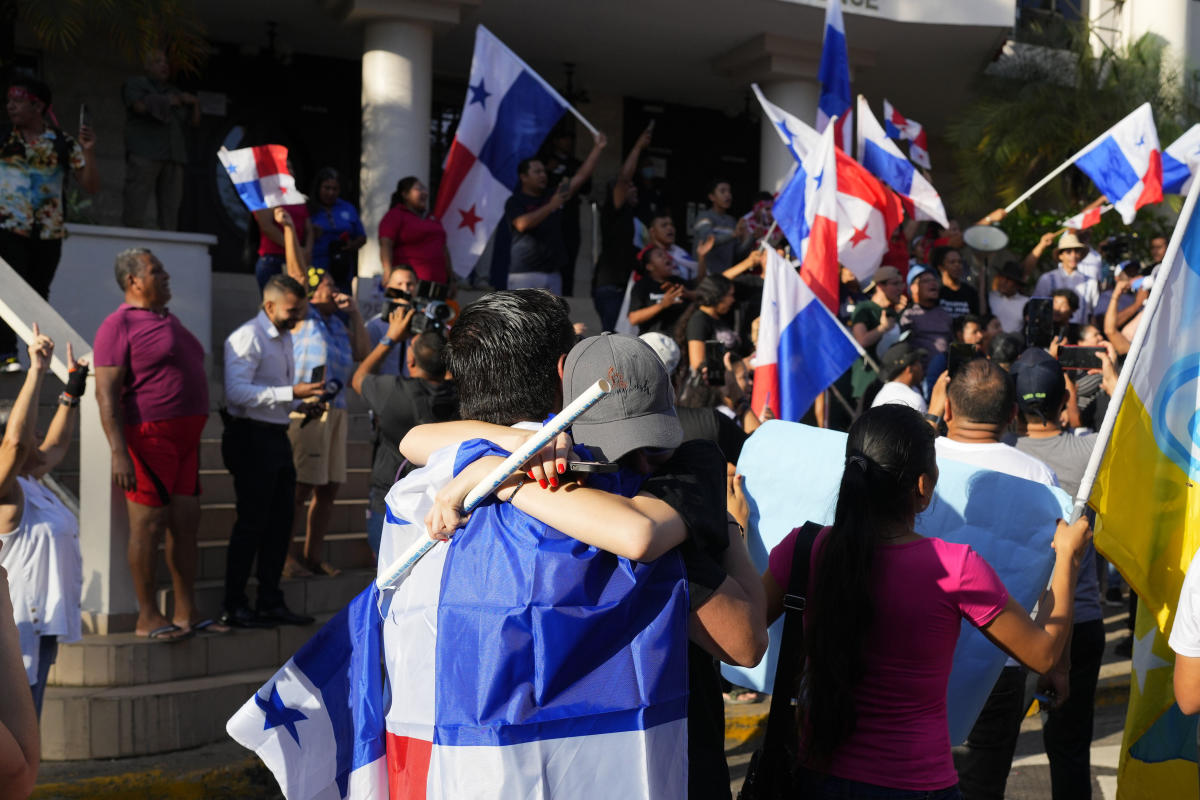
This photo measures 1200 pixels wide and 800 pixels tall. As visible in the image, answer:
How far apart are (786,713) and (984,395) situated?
1.45m

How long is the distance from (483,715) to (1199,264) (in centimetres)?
256

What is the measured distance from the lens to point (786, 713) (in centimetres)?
278

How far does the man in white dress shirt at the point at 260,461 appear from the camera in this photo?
600 centimetres

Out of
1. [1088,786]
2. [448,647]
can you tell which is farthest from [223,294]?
[448,647]

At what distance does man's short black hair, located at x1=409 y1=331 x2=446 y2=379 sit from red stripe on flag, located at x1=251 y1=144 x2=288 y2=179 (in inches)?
102

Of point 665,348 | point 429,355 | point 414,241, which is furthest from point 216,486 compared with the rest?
point 665,348

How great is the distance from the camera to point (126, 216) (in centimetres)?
1041

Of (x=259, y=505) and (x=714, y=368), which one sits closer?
(x=714, y=368)

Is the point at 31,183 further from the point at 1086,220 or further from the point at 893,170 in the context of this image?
the point at 1086,220

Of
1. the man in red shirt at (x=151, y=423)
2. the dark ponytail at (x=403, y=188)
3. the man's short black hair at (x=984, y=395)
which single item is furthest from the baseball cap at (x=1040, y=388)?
the dark ponytail at (x=403, y=188)

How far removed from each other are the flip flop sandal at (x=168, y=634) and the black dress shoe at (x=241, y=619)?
0.71 feet

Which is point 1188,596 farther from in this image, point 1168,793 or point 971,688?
point 1168,793

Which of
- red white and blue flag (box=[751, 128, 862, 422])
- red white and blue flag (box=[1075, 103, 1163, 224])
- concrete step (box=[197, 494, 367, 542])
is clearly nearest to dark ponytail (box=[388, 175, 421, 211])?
concrete step (box=[197, 494, 367, 542])

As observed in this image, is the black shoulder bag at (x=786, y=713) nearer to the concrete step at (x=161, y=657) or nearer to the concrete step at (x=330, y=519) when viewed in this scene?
the concrete step at (x=161, y=657)
